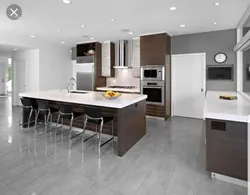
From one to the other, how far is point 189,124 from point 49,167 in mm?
3926

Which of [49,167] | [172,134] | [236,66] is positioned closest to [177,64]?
[236,66]

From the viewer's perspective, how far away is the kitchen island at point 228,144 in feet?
7.13

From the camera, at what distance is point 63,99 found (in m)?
3.74

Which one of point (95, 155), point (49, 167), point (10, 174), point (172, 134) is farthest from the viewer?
point (172, 134)

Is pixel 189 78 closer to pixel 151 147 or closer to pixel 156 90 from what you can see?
pixel 156 90

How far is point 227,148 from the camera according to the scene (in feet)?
7.47

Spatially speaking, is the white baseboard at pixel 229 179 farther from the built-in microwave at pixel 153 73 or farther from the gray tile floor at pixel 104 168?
the built-in microwave at pixel 153 73

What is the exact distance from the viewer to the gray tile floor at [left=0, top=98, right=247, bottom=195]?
219 centimetres

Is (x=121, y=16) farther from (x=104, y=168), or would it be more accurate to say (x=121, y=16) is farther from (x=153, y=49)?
(x=104, y=168)

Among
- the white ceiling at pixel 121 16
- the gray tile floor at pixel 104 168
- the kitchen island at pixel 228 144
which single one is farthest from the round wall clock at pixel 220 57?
the kitchen island at pixel 228 144

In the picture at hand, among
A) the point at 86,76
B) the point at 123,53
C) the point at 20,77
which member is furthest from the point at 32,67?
the point at 123,53

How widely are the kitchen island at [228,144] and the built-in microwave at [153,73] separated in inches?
135

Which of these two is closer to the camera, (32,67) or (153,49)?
(153,49)

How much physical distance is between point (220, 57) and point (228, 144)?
3.91m
